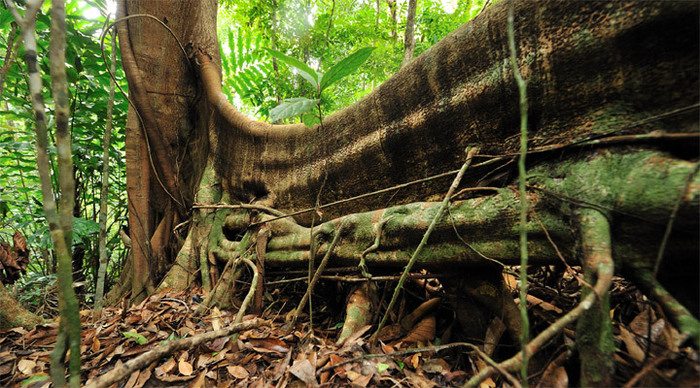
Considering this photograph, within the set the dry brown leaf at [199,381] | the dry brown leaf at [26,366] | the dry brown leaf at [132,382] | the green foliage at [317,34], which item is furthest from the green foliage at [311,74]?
the green foliage at [317,34]

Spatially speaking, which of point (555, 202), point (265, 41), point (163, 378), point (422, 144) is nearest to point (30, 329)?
point (163, 378)

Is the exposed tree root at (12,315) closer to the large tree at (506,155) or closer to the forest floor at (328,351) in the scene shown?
the forest floor at (328,351)

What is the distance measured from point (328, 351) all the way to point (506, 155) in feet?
4.04

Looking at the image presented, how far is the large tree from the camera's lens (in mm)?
943

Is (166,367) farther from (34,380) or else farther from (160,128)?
(160,128)

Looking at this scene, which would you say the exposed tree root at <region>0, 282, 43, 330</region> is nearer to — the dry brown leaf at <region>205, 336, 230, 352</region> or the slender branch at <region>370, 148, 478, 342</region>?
the dry brown leaf at <region>205, 336, 230, 352</region>

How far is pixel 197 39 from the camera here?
147 inches

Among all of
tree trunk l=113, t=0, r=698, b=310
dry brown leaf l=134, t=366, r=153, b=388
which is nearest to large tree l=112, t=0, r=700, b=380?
tree trunk l=113, t=0, r=698, b=310

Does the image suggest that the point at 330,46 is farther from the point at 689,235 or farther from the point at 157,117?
the point at 689,235

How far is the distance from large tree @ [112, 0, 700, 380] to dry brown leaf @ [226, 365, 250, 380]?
0.75 metres

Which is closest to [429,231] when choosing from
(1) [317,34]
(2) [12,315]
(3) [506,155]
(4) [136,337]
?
(3) [506,155]

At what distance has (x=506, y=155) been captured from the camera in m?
1.35

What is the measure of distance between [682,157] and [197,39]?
14.2 ft

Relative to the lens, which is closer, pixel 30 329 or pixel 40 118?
pixel 40 118
